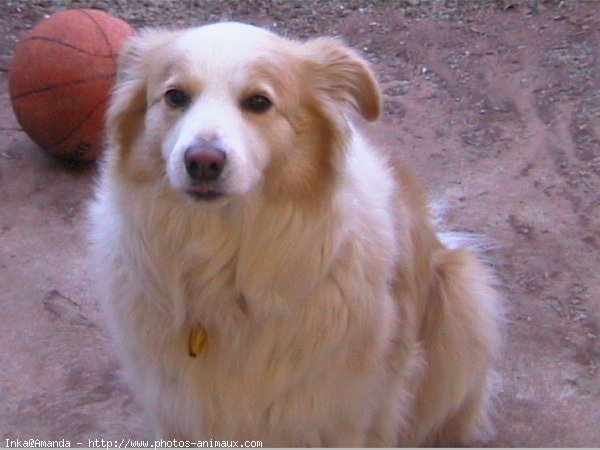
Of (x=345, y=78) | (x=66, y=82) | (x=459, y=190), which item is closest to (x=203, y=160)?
(x=345, y=78)

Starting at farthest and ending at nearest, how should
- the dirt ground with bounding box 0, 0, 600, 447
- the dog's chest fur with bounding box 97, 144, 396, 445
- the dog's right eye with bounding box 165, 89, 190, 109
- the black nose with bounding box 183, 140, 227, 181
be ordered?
the dirt ground with bounding box 0, 0, 600, 447, the dog's chest fur with bounding box 97, 144, 396, 445, the dog's right eye with bounding box 165, 89, 190, 109, the black nose with bounding box 183, 140, 227, 181

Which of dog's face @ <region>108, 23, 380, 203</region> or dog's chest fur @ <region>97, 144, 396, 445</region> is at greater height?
dog's face @ <region>108, 23, 380, 203</region>

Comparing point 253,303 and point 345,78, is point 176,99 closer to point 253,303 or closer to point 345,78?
point 345,78

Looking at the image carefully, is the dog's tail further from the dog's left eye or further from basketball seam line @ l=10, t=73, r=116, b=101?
basketball seam line @ l=10, t=73, r=116, b=101

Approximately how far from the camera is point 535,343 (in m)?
3.96

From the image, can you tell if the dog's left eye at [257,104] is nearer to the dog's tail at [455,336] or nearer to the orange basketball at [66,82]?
the dog's tail at [455,336]

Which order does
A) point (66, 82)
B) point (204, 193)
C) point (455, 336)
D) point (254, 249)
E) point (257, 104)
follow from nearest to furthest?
point (204, 193), point (257, 104), point (254, 249), point (455, 336), point (66, 82)

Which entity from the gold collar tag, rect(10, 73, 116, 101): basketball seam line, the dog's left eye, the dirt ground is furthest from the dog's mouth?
rect(10, 73, 116, 101): basketball seam line

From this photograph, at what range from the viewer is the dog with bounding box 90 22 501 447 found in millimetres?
2721

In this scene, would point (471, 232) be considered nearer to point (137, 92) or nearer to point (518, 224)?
point (518, 224)

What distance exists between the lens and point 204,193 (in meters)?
2.62

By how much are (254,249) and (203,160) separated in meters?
0.43

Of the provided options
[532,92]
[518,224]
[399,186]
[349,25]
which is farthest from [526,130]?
[399,186]

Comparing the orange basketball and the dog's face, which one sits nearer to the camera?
the dog's face
